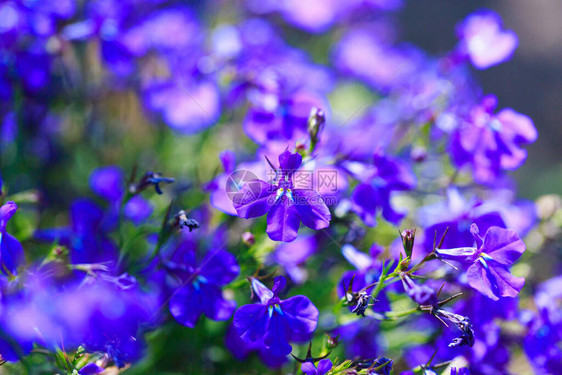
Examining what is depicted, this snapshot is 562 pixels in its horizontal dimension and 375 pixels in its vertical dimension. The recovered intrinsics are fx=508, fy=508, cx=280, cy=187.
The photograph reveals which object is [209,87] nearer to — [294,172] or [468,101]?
[294,172]

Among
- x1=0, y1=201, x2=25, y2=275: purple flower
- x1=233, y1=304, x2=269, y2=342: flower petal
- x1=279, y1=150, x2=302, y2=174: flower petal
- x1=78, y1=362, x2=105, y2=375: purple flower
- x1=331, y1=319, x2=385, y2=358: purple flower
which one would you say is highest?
x1=279, y1=150, x2=302, y2=174: flower petal

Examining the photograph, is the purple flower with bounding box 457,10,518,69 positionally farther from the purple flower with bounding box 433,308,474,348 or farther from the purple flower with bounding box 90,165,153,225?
the purple flower with bounding box 90,165,153,225

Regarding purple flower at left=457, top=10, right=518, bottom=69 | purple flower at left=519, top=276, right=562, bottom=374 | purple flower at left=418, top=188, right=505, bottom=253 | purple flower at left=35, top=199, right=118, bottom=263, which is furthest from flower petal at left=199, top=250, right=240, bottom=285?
purple flower at left=457, top=10, right=518, bottom=69

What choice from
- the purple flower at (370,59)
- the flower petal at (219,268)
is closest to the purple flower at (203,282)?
the flower petal at (219,268)

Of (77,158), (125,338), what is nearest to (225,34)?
(77,158)

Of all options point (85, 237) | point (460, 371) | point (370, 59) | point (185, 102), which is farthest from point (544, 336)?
point (370, 59)

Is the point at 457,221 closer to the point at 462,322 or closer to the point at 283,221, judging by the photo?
the point at 462,322
